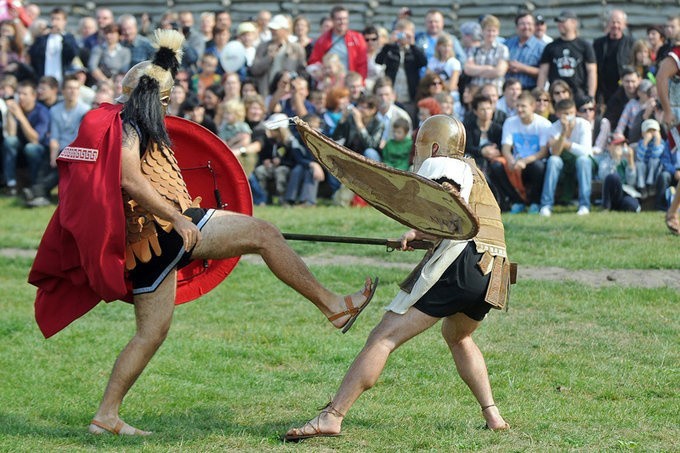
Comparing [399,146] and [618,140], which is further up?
[618,140]

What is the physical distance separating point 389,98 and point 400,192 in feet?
29.5

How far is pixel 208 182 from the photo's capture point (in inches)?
293

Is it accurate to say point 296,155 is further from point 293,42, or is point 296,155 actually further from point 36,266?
point 36,266

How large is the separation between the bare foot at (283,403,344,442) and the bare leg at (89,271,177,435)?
3.03ft

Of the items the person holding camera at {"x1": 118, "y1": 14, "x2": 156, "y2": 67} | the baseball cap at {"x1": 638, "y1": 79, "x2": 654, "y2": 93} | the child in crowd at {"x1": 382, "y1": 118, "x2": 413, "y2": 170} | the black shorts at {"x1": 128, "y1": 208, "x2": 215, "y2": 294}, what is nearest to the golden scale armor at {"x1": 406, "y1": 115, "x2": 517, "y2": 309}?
the black shorts at {"x1": 128, "y1": 208, "x2": 215, "y2": 294}

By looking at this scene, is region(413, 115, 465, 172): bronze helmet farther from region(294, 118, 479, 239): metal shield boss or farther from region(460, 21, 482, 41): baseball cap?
region(460, 21, 482, 41): baseball cap

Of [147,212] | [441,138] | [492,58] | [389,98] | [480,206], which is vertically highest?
[441,138]

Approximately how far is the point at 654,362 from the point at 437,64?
8308 mm

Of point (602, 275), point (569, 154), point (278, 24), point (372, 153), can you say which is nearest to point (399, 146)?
point (372, 153)

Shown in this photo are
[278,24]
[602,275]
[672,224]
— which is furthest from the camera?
[278,24]

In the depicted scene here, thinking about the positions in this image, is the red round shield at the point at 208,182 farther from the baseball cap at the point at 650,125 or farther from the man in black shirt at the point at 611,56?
the man in black shirt at the point at 611,56

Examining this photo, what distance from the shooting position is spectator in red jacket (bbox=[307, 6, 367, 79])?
16.7 m

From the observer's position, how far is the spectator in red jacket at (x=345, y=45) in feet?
54.7

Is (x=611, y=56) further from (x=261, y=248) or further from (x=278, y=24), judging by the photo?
(x=261, y=248)
